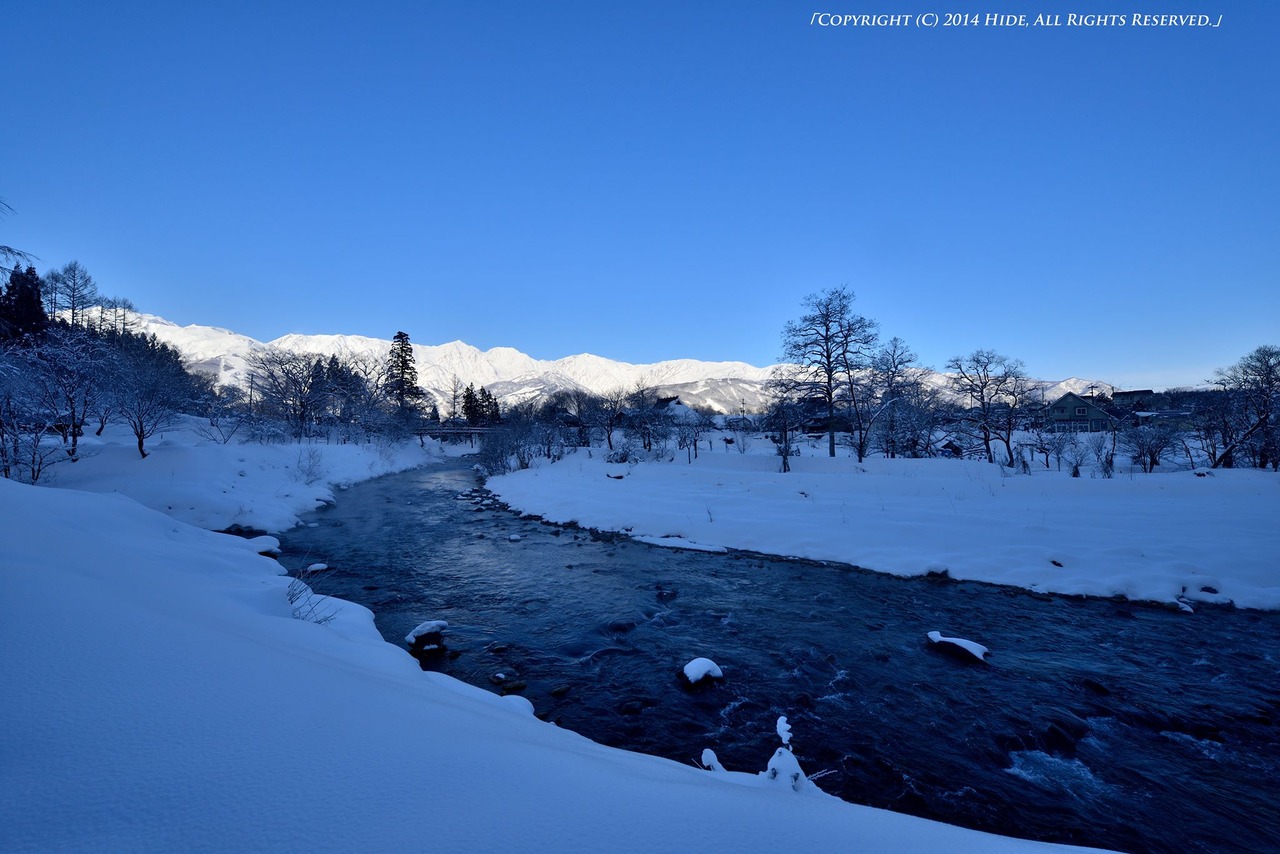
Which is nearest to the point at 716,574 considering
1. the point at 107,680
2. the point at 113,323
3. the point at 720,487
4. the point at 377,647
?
the point at 377,647

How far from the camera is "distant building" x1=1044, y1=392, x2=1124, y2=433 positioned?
199 ft

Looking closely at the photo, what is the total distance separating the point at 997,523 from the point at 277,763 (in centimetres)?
1699

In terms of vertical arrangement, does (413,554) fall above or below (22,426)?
below

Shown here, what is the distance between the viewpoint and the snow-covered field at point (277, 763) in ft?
5.39

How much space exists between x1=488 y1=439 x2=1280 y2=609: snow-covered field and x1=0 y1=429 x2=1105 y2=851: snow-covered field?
1143 cm

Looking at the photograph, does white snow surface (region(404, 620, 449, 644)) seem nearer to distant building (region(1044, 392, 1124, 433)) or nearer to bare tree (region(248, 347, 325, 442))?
bare tree (region(248, 347, 325, 442))

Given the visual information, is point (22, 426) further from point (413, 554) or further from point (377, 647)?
point (377, 647)

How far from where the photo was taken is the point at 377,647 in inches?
242

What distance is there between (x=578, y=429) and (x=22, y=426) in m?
39.2

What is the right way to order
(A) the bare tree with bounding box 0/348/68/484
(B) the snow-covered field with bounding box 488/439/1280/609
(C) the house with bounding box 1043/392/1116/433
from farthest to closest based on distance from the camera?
(C) the house with bounding box 1043/392/1116/433 → (A) the bare tree with bounding box 0/348/68/484 → (B) the snow-covered field with bounding box 488/439/1280/609

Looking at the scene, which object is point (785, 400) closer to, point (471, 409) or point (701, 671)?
→ point (701, 671)

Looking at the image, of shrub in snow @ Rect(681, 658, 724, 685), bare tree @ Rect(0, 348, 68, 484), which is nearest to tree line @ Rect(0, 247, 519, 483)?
bare tree @ Rect(0, 348, 68, 484)

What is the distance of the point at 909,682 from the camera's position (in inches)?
273

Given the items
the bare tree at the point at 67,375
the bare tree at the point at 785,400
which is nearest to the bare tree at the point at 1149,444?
the bare tree at the point at 785,400
